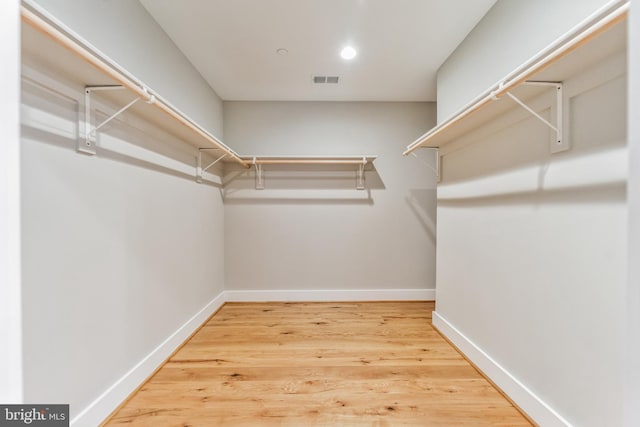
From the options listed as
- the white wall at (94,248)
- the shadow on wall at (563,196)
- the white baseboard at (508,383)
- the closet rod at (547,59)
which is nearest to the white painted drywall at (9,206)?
the white wall at (94,248)

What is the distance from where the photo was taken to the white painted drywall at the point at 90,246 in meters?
1.06

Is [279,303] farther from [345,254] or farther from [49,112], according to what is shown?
[49,112]

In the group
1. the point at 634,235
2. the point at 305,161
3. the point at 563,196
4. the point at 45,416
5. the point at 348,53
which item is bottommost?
the point at 45,416

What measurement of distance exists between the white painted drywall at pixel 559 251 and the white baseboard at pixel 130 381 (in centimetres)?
212

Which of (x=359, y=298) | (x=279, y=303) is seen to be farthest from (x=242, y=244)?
(x=359, y=298)

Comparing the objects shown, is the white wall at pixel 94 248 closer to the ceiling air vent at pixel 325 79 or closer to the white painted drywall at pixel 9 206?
the white painted drywall at pixel 9 206

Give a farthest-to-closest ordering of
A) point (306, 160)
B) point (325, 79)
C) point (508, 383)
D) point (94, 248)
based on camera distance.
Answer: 1. point (306, 160)
2. point (325, 79)
3. point (508, 383)
4. point (94, 248)

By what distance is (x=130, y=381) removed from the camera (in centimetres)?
158

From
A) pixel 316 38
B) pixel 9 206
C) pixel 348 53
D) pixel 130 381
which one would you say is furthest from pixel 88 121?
pixel 348 53

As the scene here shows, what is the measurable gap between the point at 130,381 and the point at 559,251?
2287mm

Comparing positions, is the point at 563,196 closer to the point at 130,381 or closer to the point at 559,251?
the point at 559,251

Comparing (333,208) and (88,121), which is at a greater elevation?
(88,121)

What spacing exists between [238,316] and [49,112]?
7.35 ft

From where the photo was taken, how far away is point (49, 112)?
3.69 feet
